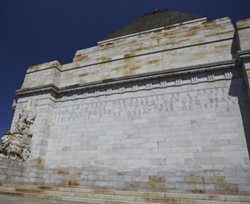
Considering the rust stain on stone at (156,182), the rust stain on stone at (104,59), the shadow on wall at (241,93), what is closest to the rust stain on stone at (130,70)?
the rust stain on stone at (104,59)

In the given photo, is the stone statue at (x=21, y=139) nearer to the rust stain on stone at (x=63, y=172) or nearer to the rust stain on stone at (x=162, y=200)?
the rust stain on stone at (x=63, y=172)

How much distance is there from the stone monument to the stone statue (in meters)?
0.05

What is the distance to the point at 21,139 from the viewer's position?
10461 millimetres

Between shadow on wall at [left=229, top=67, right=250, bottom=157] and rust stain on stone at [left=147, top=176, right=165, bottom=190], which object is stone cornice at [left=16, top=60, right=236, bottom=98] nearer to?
shadow on wall at [left=229, top=67, right=250, bottom=157]

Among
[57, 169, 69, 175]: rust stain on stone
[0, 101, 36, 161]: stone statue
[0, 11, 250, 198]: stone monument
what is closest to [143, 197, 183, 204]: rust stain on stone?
[0, 11, 250, 198]: stone monument

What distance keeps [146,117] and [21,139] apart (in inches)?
258

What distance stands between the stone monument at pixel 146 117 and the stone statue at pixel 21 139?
0.05 m

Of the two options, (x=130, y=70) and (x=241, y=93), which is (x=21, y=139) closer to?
(x=130, y=70)

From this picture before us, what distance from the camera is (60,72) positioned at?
43.8 feet

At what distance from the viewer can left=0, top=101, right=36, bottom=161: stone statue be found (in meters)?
9.80

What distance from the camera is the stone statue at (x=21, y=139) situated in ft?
32.1

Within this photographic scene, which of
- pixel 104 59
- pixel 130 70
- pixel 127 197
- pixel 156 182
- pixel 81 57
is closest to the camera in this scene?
pixel 127 197

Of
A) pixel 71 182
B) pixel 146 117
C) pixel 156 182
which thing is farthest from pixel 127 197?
pixel 71 182

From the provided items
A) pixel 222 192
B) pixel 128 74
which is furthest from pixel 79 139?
pixel 222 192
